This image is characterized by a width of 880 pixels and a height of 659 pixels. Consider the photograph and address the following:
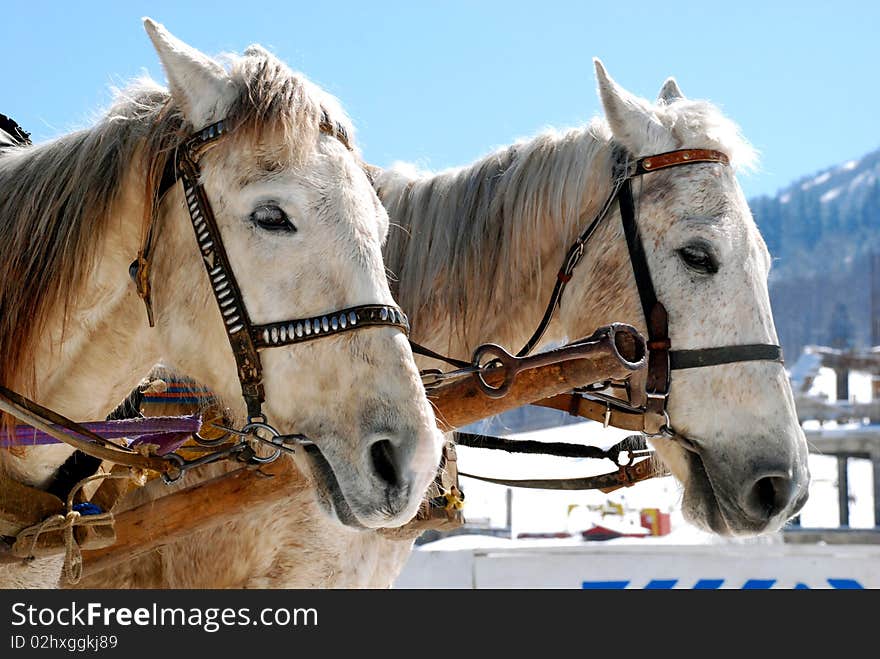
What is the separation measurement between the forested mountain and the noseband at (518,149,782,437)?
10569 centimetres

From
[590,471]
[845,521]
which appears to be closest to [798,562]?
[590,471]

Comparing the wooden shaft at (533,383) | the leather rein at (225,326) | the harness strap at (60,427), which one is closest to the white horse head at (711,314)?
the wooden shaft at (533,383)

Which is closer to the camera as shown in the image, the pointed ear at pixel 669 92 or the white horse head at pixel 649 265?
the white horse head at pixel 649 265

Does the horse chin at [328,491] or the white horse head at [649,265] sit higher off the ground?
the white horse head at [649,265]

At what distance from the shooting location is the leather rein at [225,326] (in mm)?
2475

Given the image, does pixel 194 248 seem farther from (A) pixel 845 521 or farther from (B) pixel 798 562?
(A) pixel 845 521

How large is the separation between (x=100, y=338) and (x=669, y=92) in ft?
8.79

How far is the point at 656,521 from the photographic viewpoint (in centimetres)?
1149

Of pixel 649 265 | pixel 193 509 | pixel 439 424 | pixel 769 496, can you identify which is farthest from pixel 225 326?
pixel 769 496

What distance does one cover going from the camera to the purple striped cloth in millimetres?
2867

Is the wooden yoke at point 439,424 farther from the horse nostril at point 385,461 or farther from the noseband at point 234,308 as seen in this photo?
the horse nostril at point 385,461

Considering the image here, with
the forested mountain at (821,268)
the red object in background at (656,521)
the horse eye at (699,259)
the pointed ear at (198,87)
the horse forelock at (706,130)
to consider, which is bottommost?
the red object in background at (656,521)

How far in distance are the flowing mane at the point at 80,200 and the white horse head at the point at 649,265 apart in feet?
4.33

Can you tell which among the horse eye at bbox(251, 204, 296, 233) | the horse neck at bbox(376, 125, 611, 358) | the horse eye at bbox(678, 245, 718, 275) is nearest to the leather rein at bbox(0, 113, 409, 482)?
the horse eye at bbox(251, 204, 296, 233)
